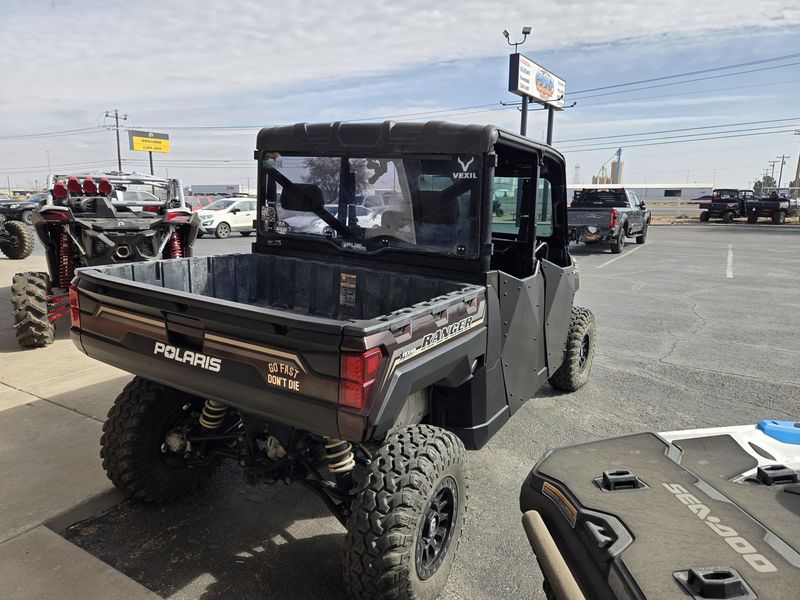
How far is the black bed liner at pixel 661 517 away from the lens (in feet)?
5.03

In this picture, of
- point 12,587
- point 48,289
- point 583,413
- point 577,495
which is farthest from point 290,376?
point 48,289

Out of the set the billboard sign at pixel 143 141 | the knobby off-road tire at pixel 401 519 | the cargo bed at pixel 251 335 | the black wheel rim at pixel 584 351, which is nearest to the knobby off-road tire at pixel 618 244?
the black wheel rim at pixel 584 351

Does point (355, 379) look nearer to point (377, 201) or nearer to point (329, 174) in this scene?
point (377, 201)

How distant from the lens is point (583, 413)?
16.6 ft

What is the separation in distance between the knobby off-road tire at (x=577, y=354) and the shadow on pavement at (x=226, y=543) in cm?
273

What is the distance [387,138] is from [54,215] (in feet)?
17.6

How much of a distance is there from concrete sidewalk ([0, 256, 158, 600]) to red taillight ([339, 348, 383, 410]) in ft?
4.78

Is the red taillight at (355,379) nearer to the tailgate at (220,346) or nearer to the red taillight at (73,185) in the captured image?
the tailgate at (220,346)

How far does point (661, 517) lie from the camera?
5.79ft

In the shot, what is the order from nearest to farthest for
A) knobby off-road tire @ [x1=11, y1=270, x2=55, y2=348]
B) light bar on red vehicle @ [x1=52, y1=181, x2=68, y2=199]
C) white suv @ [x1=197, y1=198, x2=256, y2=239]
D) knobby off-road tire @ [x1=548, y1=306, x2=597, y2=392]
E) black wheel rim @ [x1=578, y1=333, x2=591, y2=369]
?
knobby off-road tire @ [x1=548, y1=306, x2=597, y2=392] < black wheel rim @ [x1=578, y1=333, x2=591, y2=369] < knobby off-road tire @ [x1=11, y1=270, x2=55, y2=348] < light bar on red vehicle @ [x1=52, y1=181, x2=68, y2=199] < white suv @ [x1=197, y1=198, x2=256, y2=239]

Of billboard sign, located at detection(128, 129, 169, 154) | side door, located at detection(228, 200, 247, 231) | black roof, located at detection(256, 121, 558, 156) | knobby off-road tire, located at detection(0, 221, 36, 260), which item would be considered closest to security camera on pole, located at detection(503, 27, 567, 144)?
side door, located at detection(228, 200, 247, 231)

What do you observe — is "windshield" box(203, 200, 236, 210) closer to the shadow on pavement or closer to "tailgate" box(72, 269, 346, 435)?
the shadow on pavement

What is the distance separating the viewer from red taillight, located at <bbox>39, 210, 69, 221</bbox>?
22.4 ft

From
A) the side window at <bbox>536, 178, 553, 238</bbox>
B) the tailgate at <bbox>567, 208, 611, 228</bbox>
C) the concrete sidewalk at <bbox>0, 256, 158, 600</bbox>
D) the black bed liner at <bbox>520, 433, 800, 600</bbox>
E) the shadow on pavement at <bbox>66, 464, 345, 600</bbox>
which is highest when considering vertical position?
the side window at <bbox>536, 178, 553, 238</bbox>
